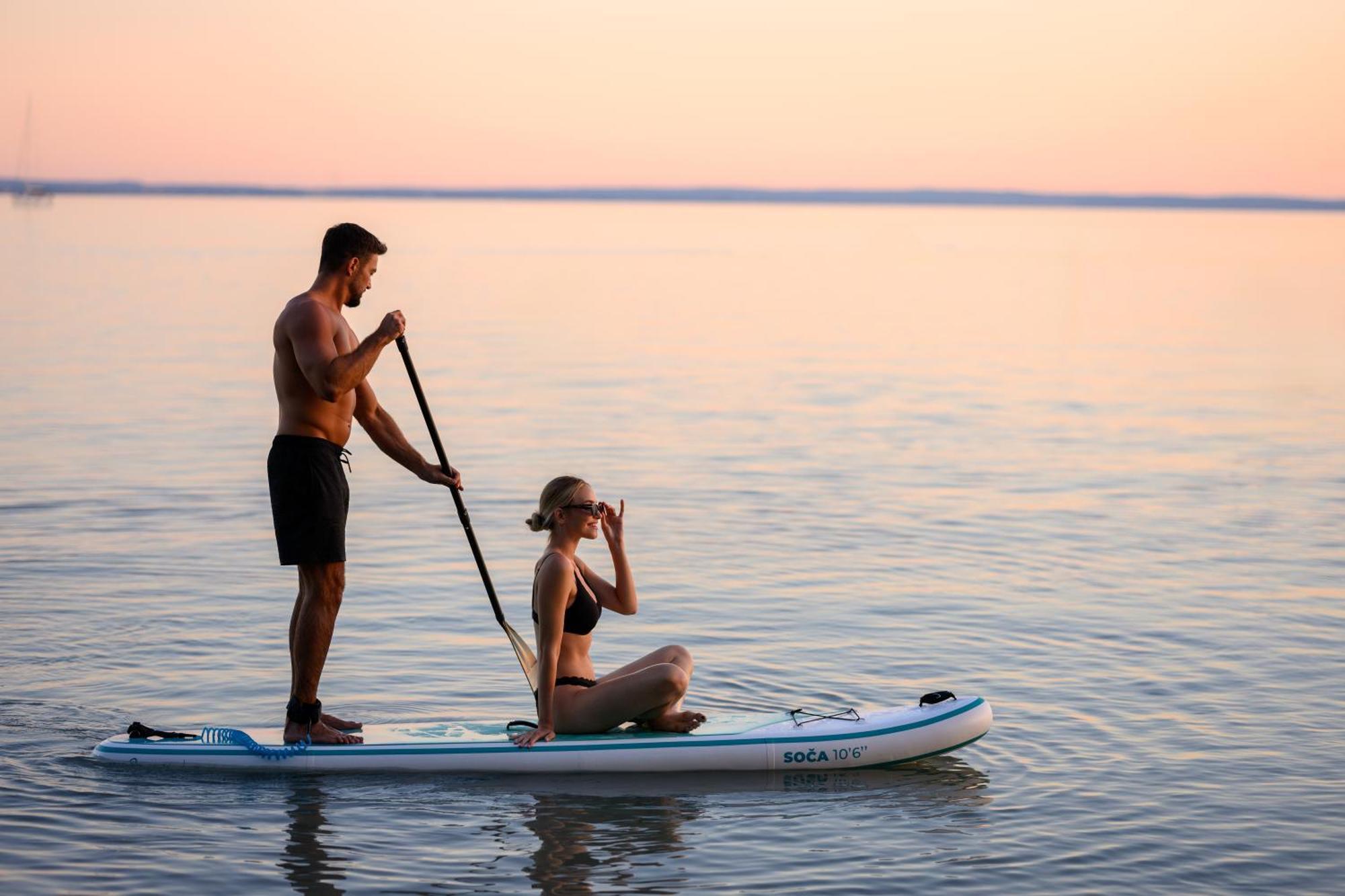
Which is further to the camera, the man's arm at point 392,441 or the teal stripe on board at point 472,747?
the man's arm at point 392,441

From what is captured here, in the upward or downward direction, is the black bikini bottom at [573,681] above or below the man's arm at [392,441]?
below

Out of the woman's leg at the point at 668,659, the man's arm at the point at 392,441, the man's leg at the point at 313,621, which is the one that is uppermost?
the man's arm at the point at 392,441

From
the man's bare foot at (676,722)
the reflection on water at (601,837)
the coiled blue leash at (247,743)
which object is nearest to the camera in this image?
the reflection on water at (601,837)

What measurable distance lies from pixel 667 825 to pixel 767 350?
75.5ft

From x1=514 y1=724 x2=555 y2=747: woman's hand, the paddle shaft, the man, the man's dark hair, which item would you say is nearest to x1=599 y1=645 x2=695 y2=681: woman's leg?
x1=514 y1=724 x2=555 y2=747: woman's hand

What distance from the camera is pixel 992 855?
21.0 feet

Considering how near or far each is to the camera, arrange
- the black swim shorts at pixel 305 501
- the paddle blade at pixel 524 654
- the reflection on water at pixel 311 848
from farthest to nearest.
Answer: the paddle blade at pixel 524 654, the black swim shorts at pixel 305 501, the reflection on water at pixel 311 848

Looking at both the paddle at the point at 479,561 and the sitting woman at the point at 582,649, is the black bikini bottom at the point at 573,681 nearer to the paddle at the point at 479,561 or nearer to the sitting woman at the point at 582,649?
the sitting woman at the point at 582,649

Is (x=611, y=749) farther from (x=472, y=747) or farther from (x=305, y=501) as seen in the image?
(x=305, y=501)

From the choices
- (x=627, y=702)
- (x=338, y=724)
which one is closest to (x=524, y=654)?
(x=627, y=702)

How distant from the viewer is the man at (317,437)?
682 centimetres

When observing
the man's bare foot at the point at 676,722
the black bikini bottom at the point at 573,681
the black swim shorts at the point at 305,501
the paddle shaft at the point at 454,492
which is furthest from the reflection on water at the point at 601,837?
the black swim shorts at the point at 305,501

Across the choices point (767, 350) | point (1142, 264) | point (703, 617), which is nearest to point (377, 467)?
point (703, 617)

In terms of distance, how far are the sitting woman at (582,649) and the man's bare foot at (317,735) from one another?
2.61 ft
